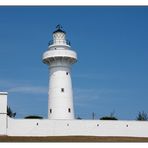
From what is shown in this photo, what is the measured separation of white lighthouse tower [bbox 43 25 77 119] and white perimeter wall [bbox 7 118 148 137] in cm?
191

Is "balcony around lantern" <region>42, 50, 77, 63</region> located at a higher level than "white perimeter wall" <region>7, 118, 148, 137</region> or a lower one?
higher

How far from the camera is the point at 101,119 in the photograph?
33.2 m

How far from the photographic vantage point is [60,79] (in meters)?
34.0

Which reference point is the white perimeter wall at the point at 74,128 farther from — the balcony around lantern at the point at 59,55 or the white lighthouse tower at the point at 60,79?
the balcony around lantern at the point at 59,55

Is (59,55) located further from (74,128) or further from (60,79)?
(74,128)

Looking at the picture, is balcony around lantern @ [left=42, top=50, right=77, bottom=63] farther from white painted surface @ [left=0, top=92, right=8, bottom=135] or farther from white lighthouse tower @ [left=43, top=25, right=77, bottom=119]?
white painted surface @ [left=0, top=92, right=8, bottom=135]

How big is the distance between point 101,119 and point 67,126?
295 cm

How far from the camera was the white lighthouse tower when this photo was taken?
33469 millimetres

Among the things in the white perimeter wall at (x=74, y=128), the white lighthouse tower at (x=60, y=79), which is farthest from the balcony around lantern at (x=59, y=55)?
the white perimeter wall at (x=74, y=128)

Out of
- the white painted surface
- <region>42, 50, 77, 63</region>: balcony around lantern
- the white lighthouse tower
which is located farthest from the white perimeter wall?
<region>42, 50, 77, 63</region>: balcony around lantern

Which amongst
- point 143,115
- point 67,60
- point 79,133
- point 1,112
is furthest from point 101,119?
point 143,115
